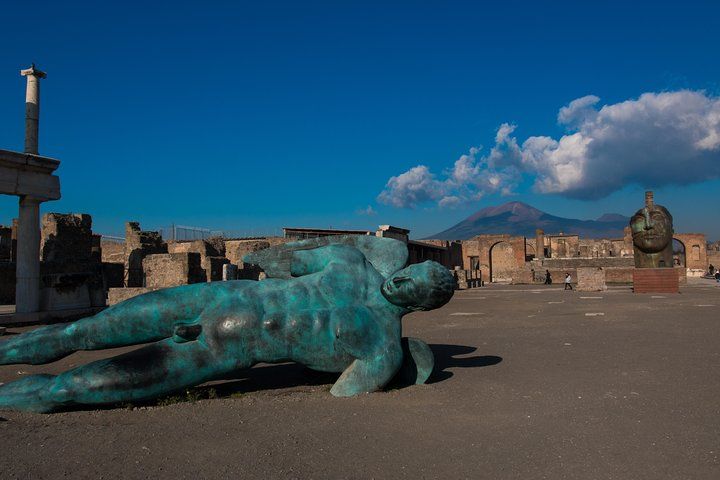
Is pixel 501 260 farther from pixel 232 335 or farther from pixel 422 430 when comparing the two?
pixel 422 430

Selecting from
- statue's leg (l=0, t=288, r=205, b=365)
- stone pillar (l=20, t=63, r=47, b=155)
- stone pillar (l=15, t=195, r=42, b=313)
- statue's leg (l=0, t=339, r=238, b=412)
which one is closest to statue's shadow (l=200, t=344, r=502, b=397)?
statue's leg (l=0, t=339, r=238, b=412)

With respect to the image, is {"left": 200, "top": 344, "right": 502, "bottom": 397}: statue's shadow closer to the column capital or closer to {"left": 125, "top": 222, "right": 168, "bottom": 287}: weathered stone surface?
the column capital

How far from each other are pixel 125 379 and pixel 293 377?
1729 millimetres

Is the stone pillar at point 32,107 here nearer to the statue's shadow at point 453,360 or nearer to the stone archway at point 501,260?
the statue's shadow at point 453,360

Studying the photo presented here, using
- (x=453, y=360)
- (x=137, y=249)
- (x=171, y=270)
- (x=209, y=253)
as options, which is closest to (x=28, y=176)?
(x=171, y=270)

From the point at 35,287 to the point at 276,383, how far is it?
29.1ft

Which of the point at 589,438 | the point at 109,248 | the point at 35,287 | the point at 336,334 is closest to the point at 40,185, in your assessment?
the point at 35,287

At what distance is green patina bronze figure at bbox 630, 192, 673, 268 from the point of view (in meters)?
19.2

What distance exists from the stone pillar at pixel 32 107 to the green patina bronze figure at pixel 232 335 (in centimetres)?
962

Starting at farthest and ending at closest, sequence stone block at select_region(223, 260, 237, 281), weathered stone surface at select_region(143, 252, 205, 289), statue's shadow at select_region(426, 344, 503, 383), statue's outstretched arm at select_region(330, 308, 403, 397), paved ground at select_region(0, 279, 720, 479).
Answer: stone block at select_region(223, 260, 237, 281) < weathered stone surface at select_region(143, 252, 205, 289) < statue's shadow at select_region(426, 344, 503, 383) < statue's outstretched arm at select_region(330, 308, 403, 397) < paved ground at select_region(0, 279, 720, 479)

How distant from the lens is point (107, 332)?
12.2ft

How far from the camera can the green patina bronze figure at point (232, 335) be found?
11.4 feet

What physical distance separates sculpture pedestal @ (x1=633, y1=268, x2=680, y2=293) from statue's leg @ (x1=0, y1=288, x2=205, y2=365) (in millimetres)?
17738

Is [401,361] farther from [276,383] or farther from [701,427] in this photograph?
[701,427]
